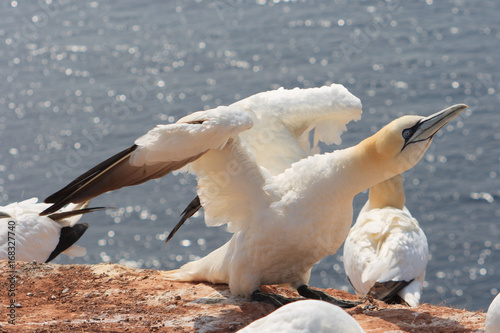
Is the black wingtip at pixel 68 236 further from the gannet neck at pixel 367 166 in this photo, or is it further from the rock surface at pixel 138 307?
the gannet neck at pixel 367 166

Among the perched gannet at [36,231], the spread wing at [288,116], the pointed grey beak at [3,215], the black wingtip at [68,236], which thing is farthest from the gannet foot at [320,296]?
the pointed grey beak at [3,215]

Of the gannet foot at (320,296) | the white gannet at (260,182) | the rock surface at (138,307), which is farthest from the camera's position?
the gannet foot at (320,296)

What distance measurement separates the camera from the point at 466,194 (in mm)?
16516

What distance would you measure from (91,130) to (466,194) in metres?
9.38

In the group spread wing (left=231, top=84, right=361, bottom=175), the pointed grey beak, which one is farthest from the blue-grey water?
spread wing (left=231, top=84, right=361, bottom=175)

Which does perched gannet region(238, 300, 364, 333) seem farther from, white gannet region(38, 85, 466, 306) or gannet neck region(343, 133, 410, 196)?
gannet neck region(343, 133, 410, 196)

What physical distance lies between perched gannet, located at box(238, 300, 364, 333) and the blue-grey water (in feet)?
34.9

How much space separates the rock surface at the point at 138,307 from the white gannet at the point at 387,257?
57 cm

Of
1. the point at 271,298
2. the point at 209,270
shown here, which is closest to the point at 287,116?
the point at 209,270

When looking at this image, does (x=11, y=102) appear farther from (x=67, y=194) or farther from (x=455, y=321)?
(x=455, y=321)

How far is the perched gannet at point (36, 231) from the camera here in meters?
7.95

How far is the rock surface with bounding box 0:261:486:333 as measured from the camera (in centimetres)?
530

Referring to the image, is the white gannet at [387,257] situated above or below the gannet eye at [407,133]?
below

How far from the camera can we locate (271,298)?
5.80 meters
